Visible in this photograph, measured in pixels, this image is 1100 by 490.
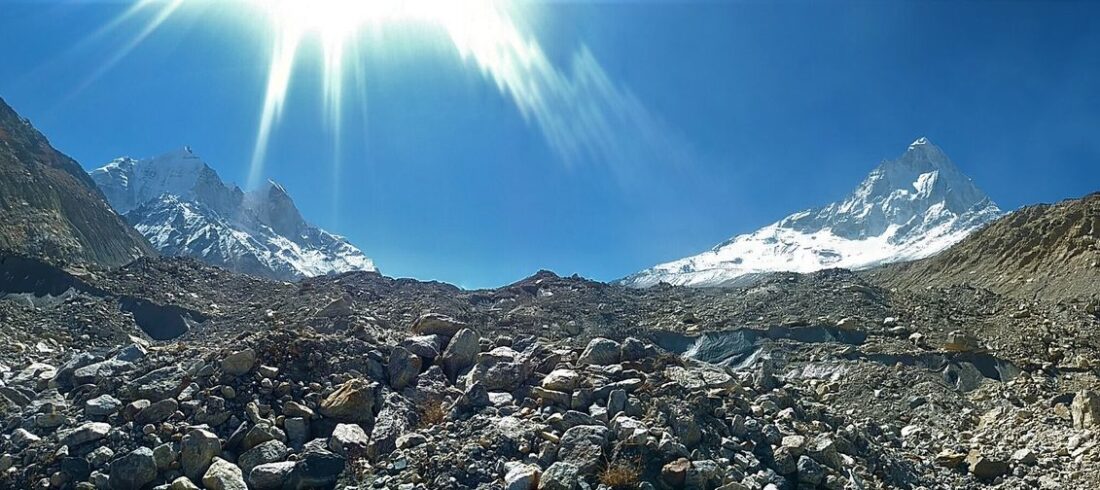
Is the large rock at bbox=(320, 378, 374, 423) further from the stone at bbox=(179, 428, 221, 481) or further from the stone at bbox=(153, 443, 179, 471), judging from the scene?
the stone at bbox=(153, 443, 179, 471)

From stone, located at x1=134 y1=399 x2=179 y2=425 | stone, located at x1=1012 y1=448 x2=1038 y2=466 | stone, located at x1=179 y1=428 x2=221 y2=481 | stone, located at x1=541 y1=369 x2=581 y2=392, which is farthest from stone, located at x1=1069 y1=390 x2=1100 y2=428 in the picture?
stone, located at x1=134 y1=399 x2=179 y2=425

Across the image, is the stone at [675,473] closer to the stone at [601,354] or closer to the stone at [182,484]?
the stone at [601,354]

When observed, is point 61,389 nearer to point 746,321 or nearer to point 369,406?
point 369,406

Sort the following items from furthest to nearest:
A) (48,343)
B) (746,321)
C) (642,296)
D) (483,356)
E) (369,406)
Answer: (642,296) < (746,321) < (48,343) < (483,356) < (369,406)

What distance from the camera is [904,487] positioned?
8875 millimetres

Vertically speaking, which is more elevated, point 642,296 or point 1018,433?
point 642,296

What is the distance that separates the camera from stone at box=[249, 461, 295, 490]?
677 cm

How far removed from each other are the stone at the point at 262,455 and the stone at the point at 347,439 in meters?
0.58

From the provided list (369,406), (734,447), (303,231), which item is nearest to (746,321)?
(734,447)

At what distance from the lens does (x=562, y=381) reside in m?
8.96

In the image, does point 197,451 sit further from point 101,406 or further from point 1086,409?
point 1086,409

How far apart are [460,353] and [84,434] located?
17.8 ft

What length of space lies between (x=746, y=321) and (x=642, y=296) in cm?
1854

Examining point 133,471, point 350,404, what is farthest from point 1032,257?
point 133,471
